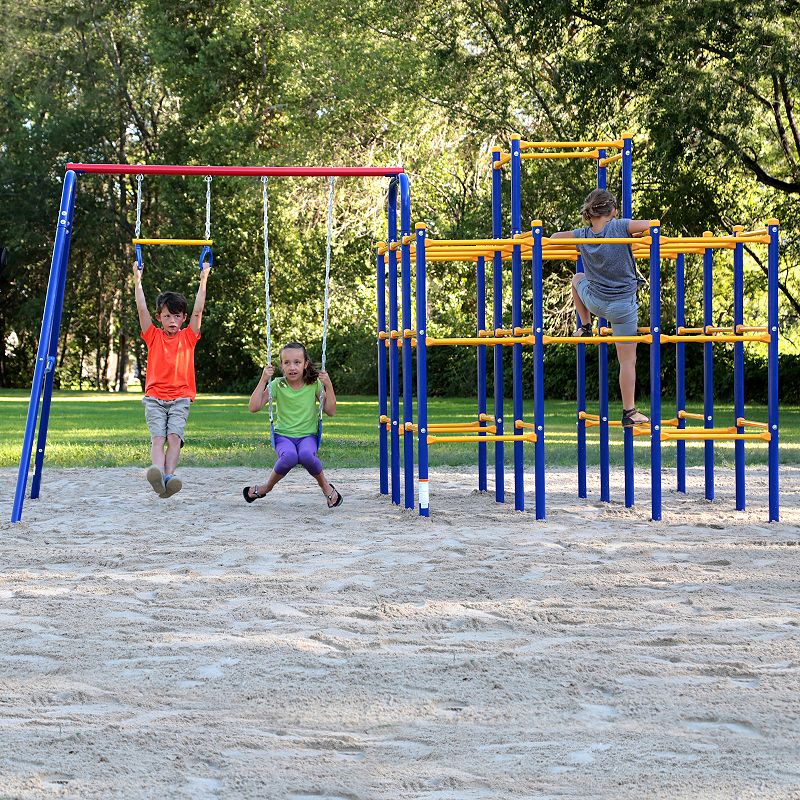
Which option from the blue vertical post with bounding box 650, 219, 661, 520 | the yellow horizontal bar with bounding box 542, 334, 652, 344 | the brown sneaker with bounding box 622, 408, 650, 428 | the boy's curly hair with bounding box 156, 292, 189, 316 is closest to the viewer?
the yellow horizontal bar with bounding box 542, 334, 652, 344

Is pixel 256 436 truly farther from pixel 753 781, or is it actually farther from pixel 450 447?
pixel 753 781

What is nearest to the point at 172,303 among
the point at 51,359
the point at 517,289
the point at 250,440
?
the point at 51,359

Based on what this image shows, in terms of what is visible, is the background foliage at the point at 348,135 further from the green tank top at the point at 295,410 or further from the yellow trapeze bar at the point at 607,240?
the green tank top at the point at 295,410

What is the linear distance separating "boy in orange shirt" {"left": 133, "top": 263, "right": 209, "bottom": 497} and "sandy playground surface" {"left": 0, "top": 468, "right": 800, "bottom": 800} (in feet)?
3.20

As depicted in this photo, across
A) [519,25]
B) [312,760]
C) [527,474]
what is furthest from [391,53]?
[312,760]

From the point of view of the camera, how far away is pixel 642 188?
82.0ft

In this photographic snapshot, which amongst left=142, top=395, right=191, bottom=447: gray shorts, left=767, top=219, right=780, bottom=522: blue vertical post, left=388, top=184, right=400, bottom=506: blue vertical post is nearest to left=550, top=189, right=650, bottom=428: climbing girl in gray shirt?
left=767, top=219, right=780, bottom=522: blue vertical post

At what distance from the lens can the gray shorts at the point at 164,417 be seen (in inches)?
312

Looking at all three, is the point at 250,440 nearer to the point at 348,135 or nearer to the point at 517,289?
the point at 517,289

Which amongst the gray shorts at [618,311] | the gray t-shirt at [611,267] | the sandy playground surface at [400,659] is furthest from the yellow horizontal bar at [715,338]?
the sandy playground surface at [400,659]

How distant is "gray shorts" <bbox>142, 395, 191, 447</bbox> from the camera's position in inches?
312

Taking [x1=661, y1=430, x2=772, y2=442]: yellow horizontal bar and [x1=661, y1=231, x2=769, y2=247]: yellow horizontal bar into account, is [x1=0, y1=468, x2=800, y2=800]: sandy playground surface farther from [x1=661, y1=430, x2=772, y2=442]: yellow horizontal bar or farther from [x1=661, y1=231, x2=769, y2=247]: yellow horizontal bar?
[x1=661, y1=231, x2=769, y2=247]: yellow horizontal bar

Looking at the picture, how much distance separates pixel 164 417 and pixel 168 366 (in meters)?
0.34

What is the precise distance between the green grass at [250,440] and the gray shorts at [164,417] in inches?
103
